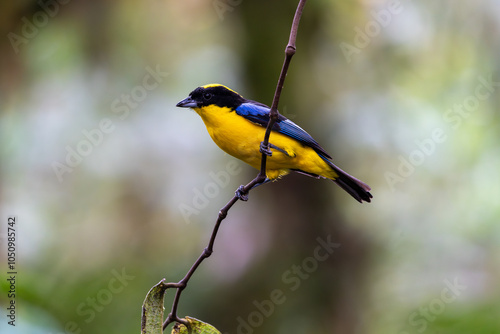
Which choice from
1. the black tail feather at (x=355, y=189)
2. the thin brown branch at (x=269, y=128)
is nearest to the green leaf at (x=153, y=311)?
the thin brown branch at (x=269, y=128)

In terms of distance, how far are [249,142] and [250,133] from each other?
0.07 metres

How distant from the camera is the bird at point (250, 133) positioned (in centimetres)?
278

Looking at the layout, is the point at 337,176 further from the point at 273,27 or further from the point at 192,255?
the point at 192,255

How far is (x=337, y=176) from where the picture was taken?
120 inches

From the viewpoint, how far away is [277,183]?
5059 millimetres

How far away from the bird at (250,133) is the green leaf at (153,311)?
101 cm

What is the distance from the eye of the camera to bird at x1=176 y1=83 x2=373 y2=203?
2.78 m

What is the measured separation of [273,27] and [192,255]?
8.08 feet

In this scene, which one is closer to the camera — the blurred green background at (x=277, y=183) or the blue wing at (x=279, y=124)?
the blue wing at (x=279, y=124)

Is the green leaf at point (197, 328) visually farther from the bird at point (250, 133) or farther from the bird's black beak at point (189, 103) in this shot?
the bird's black beak at point (189, 103)

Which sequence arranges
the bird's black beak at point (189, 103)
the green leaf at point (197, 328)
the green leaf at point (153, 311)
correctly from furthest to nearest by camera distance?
the bird's black beak at point (189, 103) → the green leaf at point (197, 328) → the green leaf at point (153, 311)

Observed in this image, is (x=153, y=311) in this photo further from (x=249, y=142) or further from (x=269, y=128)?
(x=249, y=142)

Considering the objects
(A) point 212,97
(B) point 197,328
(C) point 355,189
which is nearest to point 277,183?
(C) point 355,189

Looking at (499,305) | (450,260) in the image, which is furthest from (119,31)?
(499,305)
